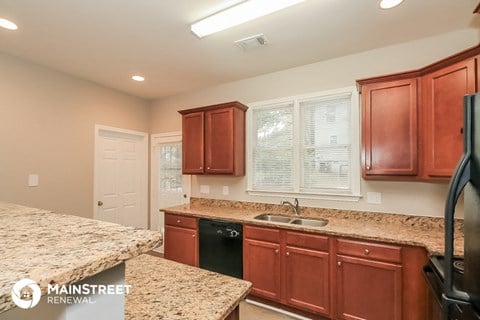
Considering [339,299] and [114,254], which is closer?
[114,254]

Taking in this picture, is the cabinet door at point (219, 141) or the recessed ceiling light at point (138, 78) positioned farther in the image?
the recessed ceiling light at point (138, 78)

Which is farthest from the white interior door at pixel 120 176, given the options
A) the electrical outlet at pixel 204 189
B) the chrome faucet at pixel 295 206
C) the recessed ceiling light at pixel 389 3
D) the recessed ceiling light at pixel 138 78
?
the recessed ceiling light at pixel 389 3

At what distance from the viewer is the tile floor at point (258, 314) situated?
239cm

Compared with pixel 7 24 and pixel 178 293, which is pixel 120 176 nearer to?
pixel 7 24

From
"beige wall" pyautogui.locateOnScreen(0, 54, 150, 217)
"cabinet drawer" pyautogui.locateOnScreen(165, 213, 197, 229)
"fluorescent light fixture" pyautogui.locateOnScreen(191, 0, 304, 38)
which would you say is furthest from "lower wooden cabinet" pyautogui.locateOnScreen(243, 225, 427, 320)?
"beige wall" pyautogui.locateOnScreen(0, 54, 150, 217)

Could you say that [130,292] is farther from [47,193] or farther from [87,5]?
[47,193]

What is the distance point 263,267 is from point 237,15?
2.49 m

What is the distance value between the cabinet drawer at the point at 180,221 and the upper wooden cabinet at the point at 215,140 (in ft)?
2.30

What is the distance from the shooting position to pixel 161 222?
4285 millimetres

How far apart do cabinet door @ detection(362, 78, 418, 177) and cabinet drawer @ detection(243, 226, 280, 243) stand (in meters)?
1.13

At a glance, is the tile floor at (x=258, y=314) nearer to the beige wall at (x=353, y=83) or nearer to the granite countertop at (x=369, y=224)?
the granite countertop at (x=369, y=224)

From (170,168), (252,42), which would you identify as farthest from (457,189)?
(170,168)

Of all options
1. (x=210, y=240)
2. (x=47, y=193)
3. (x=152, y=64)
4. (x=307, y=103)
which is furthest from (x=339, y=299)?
(x=47, y=193)

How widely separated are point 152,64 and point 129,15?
99cm
